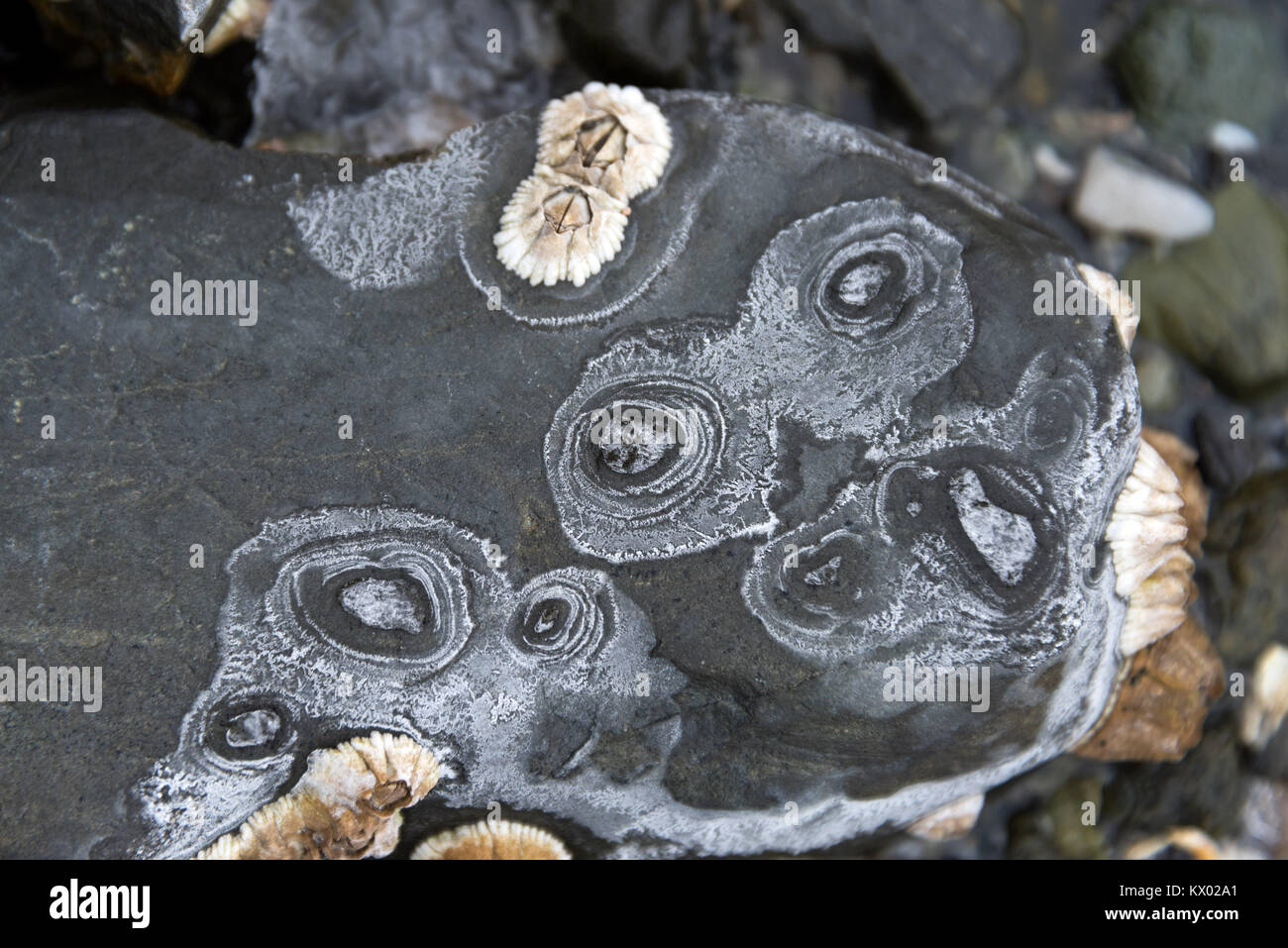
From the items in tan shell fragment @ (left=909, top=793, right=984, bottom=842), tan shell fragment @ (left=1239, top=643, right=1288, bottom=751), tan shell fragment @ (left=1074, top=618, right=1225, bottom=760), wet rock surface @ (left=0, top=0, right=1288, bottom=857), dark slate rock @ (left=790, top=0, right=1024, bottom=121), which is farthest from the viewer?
tan shell fragment @ (left=1239, top=643, right=1288, bottom=751)

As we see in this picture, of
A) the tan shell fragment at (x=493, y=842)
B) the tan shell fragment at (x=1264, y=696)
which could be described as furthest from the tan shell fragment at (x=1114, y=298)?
the tan shell fragment at (x=493, y=842)

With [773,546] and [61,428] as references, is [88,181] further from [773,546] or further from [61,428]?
[773,546]

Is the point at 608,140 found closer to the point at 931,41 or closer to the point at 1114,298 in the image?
the point at 1114,298

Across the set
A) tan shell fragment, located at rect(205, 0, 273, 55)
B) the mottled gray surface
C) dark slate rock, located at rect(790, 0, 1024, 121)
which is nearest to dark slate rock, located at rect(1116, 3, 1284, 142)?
dark slate rock, located at rect(790, 0, 1024, 121)

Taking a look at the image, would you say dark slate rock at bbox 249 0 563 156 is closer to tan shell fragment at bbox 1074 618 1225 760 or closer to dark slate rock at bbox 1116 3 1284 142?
dark slate rock at bbox 1116 3 1284 142

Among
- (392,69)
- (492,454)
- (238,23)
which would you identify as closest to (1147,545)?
(492,454)

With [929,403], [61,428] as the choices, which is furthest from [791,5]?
[61,428]

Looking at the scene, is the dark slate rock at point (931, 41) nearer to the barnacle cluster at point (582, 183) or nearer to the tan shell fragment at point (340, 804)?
the barnacle cluster at point (582, 183)
